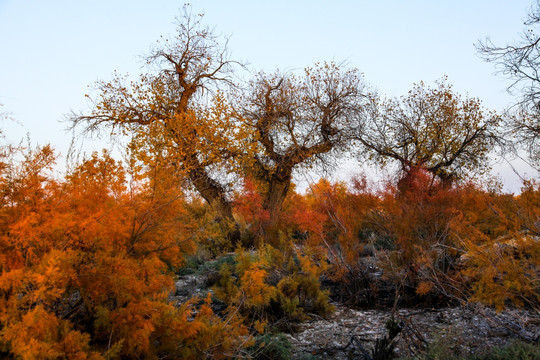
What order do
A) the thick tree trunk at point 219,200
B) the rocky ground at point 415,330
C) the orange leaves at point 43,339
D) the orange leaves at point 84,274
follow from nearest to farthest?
the orange leaves at point 43,339 < the orange leaves at point 84,274 < the rocky ground at point 415,330 < the thick tree trunk at point 219,200

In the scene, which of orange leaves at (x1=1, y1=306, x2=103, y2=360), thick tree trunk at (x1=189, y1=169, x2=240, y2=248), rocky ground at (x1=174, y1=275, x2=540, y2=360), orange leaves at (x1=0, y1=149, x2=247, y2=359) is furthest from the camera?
thick tree trunk at (x1=189, y1=169, x2=240, y2=248)

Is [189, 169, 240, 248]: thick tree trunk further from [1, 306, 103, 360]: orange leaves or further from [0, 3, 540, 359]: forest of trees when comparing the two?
[1, 306, 103, 360]: orange leaves

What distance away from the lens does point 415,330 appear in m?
4.29

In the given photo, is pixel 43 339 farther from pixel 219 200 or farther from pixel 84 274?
pixel 219 200

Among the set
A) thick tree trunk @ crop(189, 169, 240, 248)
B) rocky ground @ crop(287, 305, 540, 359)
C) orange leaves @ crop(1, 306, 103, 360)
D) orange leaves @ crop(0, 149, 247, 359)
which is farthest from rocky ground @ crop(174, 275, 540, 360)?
thick tree trunk @ crop(189, 169, 240, 248)

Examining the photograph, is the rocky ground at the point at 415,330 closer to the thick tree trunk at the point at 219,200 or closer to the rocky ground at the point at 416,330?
the rocky ground at the point at 416,330

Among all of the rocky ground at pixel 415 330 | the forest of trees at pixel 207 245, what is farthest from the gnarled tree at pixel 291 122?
the rocky ground at pixel 415 330

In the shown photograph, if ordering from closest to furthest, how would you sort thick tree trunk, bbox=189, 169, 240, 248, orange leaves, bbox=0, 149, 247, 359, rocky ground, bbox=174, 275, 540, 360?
1. orange leaves, bbox=0, 149, 247, 359
2. rocky ground, bbox=174, 275, 540, 360
3. thick tree trunk, bbox=189, 169, 240, 248

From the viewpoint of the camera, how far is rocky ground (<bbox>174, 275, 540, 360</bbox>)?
13.1 feet

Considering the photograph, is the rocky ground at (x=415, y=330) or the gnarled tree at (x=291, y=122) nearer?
the rocky ground at (x=415, y=330)

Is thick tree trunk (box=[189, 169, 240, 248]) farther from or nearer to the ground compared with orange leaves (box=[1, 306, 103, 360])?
farther from the ground

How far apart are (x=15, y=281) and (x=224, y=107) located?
458 inches

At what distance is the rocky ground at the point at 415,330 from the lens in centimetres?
399

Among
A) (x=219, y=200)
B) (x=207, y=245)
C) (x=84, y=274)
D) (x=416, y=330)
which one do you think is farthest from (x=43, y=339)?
(x=219, y=200)
